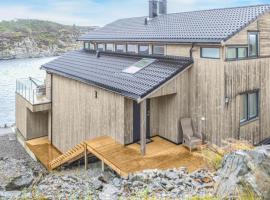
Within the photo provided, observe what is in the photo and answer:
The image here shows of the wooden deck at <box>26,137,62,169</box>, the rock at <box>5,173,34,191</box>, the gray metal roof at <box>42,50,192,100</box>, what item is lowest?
the wooden deck at <box>26,137,62,169</box>

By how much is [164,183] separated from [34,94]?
12.6 m

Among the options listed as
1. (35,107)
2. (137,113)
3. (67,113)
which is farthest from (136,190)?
(35,107)

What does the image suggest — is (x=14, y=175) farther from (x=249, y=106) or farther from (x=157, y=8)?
(x=157, y=8)

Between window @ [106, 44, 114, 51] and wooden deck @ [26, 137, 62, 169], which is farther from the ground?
window @ [106, 44, 114, 51]

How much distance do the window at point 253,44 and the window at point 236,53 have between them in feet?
1.22

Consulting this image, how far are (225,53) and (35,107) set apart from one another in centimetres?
1105

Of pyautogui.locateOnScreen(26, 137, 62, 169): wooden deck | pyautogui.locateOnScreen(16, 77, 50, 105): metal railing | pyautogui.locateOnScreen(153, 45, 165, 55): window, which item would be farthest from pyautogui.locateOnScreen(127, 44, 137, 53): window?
pyautogui.locateOnScreen(26, 137, 62, 169): wooden deck

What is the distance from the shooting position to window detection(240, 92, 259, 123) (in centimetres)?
1187

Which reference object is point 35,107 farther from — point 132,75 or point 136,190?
point 136,190

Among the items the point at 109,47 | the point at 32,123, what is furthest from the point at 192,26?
the point at 32,123

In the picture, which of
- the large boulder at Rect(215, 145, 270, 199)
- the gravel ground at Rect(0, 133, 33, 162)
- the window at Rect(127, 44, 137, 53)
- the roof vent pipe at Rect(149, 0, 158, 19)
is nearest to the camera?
the large boulder at Rect(215, 145, 270, 199)

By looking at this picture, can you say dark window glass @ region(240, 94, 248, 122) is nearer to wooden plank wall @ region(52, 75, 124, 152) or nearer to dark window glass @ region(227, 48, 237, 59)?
dark window glass @ region(227, 48, 237, 59)

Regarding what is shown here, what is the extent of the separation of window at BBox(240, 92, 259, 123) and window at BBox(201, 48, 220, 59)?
208 cm

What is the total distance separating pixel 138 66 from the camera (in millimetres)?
13023
